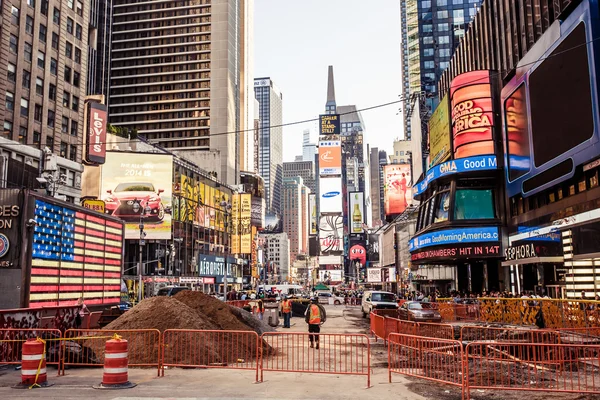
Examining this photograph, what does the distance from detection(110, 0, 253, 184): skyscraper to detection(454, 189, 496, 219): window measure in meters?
86.8

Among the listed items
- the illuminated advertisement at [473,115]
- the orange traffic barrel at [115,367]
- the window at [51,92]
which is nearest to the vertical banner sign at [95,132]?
the window at [51,92]

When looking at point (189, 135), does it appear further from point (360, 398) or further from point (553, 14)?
point (360, 398)

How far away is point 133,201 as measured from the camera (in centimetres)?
7575

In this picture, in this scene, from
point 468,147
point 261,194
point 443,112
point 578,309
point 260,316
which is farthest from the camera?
point 261,194

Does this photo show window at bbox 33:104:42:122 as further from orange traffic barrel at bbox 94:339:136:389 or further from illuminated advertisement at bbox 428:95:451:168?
orange traffic barrel at bbox 94:339:136:389

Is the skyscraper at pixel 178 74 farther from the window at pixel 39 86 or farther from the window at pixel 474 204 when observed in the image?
the window at pixel 474 204

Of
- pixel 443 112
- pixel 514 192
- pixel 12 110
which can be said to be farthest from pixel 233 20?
pixel 514 192

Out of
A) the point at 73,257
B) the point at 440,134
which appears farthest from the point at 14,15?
the point at 440,134

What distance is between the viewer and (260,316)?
32969 mm

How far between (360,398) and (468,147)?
116ft

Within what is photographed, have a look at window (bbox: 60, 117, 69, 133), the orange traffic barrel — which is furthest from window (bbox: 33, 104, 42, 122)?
the orange traffic barrel

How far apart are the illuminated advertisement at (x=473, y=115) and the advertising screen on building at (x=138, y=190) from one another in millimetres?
46104

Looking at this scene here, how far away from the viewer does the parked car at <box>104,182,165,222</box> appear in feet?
245

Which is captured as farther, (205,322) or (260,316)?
(260,316)
